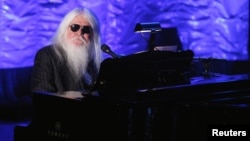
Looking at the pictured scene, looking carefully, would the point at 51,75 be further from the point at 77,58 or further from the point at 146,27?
→ the point at 146,27

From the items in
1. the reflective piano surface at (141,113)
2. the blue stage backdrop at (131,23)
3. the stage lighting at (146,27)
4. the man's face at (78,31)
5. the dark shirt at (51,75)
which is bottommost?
the reflective piano surface at (141,113)

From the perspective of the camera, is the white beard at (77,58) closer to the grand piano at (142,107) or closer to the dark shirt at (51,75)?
the dark shirt at (51,75)

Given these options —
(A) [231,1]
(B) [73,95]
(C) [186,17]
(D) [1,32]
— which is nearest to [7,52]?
(D) [1,32]

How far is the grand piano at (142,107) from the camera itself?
9.52 feet

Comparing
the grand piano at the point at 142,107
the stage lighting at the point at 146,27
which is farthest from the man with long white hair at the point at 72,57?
the stage lighting at the point at 146,27

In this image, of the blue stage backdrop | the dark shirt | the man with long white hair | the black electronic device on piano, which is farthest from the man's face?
the blue stage backdrop

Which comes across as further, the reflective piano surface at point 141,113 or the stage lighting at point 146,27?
the stage lighting at point 146,27

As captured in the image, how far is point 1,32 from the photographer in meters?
6.68

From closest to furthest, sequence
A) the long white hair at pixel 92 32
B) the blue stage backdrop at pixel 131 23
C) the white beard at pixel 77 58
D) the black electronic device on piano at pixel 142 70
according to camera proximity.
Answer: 1. the black electronic device on piano at pixel 142 70
2. the white beard at pixel 77 58
3. the long white hair at pixel 92 32
4. the blue stage backdrop at pixel 131 23

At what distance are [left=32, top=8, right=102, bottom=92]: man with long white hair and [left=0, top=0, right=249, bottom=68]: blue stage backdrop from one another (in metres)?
2.60

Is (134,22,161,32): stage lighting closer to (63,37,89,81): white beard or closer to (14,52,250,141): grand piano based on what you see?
(14,52,250,141): grand piano

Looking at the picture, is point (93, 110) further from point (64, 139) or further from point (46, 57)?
point (46, 57)

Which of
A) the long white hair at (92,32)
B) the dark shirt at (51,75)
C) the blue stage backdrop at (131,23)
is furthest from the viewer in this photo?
the blue stage backdrop at (131,23)

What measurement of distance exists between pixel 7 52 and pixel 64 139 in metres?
3.83
